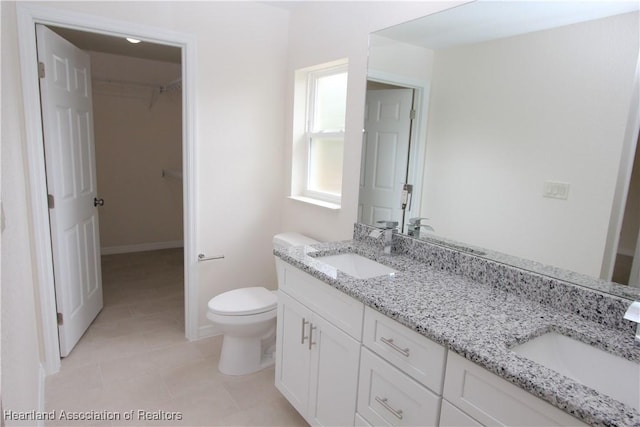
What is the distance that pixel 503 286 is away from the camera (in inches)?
60.2

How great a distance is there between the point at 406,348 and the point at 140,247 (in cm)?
450

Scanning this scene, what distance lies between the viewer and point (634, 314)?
3.81 feet

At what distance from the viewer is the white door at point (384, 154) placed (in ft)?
6.80

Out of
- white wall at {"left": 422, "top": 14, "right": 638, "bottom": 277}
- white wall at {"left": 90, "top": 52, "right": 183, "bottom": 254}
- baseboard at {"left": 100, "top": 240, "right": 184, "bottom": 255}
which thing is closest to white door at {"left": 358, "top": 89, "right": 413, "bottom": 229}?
white wall at {"left": 422, "top": 14, "right": 638, "bottom": 277}

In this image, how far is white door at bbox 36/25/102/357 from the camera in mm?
2307

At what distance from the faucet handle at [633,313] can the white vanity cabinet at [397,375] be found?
0.58 m

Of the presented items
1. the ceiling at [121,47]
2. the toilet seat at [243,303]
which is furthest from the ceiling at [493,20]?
the ceiling at [121,47]

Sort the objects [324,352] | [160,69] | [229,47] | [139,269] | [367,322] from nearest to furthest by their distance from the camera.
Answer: [367,322], [324,352], [229,47], [139,269], [160,69]

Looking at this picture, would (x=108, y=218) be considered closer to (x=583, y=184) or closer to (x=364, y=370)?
(x=364, y=370)

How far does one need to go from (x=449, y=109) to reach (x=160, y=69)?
13.2 feet

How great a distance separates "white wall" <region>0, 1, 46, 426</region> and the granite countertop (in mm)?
1100

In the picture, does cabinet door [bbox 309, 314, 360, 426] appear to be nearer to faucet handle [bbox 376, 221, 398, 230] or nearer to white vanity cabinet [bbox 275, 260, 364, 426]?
white vanity cabinet [bbox 275, 260, 364, 426]

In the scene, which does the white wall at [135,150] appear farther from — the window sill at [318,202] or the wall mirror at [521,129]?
the wall mirror at [521,129]

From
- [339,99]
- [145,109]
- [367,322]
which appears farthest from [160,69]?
[367,322]
